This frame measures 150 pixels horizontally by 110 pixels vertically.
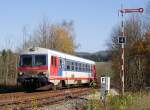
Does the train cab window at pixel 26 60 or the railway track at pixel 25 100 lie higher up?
the train cab window at pixel 26 60

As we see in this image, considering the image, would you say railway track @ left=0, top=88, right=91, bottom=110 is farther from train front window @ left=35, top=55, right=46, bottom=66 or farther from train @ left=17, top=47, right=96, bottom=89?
train front window @ left=35, top=55, right=46, bottom=66

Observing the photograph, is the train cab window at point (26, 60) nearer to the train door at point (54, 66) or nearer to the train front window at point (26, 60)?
the train front window at point (26, 60)

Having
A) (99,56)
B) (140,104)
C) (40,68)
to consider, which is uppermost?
(99,56)

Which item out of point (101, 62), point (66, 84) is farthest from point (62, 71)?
point (101, 62)

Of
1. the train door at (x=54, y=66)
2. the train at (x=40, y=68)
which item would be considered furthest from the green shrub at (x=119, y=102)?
the train door at (x=54, y=66)

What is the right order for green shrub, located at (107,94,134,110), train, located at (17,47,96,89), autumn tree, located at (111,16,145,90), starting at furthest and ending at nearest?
autumn tree, located at (111,16,145,90) < train, located at (17,47,96,89) < green shrub, located at (107,94,134,110)

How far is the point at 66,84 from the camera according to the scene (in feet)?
112

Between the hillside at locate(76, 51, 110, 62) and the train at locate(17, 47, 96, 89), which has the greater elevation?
the hillside at locate(76, 51, 110, 62)

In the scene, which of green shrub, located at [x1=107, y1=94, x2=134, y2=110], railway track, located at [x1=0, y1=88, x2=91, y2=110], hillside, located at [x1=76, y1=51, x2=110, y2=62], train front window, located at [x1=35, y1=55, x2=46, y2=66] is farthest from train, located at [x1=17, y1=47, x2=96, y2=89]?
hillside, located at [x1=76, y1=51, x2=110, y2=62]

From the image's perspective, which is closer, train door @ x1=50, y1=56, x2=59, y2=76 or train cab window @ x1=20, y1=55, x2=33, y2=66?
train door @ x1=50, y1=56, x2=59, y2=76

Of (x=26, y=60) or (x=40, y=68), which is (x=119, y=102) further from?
(x=26, y=60)

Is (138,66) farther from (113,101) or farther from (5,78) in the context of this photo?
(113,101)

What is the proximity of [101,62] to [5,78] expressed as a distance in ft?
92.1

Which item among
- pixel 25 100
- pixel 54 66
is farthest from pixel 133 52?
pixel 25 100
